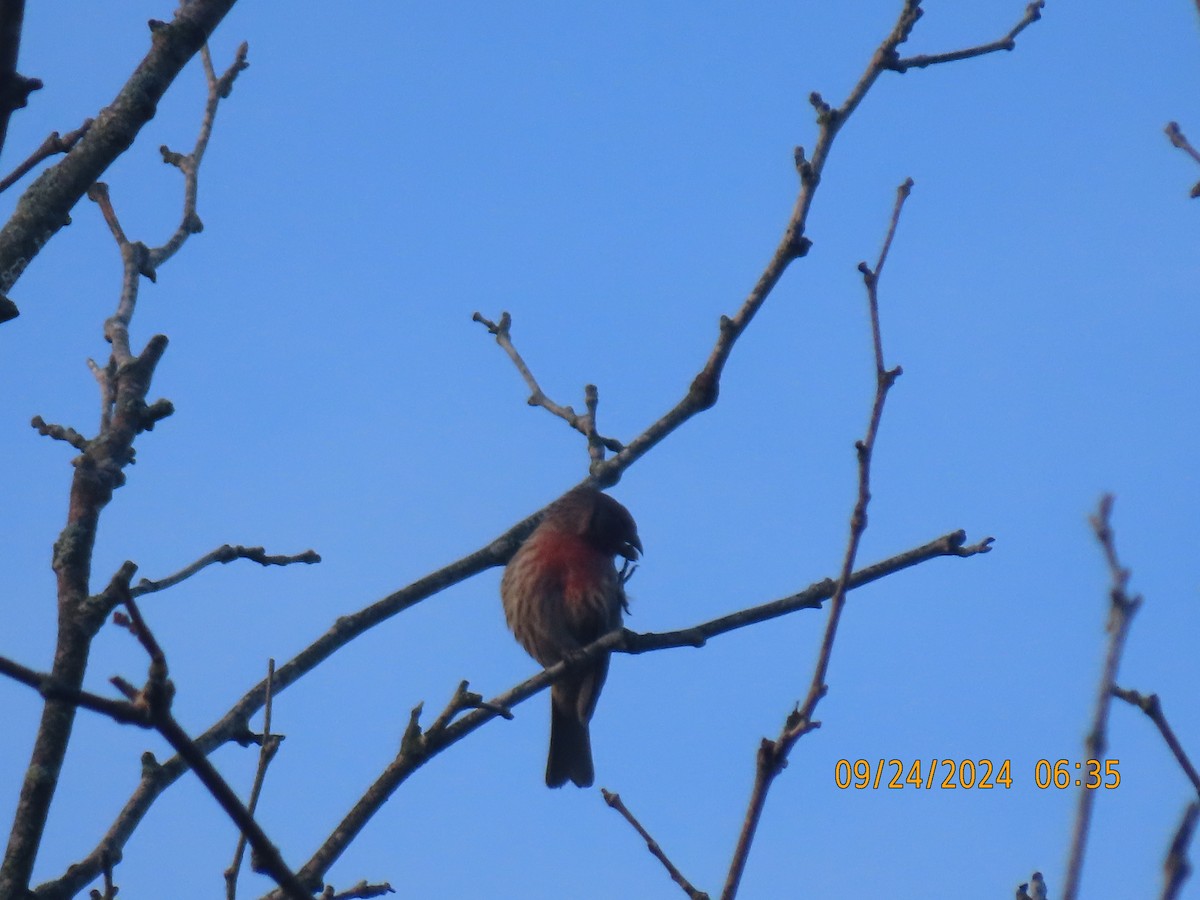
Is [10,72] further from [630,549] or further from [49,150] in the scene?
[630,549]

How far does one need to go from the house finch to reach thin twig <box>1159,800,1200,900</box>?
651 cm

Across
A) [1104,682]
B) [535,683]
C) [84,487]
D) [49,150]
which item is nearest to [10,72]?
[49,150]

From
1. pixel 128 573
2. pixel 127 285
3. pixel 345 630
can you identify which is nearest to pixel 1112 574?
pixel 128 573

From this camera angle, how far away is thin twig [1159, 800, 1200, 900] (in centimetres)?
191

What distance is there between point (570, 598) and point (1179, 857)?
21.5 feet

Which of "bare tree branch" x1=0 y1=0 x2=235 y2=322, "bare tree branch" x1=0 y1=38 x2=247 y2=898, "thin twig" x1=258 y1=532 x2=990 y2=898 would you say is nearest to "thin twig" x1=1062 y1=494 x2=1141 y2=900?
"thin twig" x1=258 y1=532 x2=990 y2=898

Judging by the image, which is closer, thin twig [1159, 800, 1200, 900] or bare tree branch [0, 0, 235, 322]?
thin twig [1159, 800, 1200, 900]

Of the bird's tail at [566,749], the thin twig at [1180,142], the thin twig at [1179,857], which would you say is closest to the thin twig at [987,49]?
the thin twig at [1180,142]

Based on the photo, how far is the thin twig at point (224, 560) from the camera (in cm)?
466

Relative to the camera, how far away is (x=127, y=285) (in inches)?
217

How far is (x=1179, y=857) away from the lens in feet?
6.34

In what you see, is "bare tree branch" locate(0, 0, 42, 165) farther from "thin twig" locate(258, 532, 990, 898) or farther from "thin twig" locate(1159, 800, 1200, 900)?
"thin twig" locate(1159, 800, 1200, 900)

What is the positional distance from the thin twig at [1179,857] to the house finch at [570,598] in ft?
21.4

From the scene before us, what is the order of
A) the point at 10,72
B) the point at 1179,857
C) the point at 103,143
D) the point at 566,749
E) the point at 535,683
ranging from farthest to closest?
the point at 566,749 → the point at 535,683 → the point at 103,143 → the point at 10,72 → the point at 1179,857
